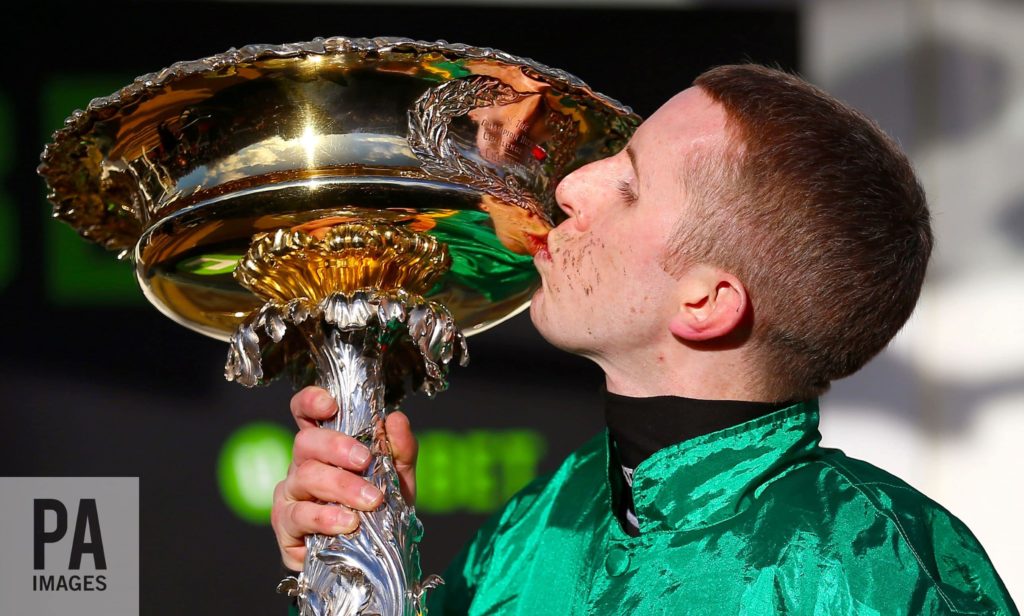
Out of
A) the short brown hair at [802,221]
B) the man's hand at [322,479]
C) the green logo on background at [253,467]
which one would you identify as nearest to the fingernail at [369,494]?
the man's hand at [322,479]

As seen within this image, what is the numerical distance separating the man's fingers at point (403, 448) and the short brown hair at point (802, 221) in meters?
0.30

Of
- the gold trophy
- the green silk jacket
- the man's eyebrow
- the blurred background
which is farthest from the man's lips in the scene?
the blurred background

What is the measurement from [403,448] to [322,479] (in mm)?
107

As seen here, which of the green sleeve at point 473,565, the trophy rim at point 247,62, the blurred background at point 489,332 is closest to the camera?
the trophy rim at point 247,62

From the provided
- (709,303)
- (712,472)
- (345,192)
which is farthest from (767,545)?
(345,192)

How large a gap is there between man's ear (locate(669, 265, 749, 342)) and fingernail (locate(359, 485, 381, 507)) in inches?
12.8

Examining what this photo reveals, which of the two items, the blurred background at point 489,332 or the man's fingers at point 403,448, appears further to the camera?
the blurred background at point 489,332

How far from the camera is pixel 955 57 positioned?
2264 millimetres

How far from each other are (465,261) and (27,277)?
1135 millimetres

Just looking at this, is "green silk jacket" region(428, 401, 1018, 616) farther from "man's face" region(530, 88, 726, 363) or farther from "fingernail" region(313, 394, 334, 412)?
"fingernail" region(313, 394, 334, 412)

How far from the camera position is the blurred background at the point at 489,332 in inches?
80.8

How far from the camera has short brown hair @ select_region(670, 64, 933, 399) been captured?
1.13m

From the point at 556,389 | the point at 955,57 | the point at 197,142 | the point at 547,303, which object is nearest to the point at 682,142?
the point at 547,303

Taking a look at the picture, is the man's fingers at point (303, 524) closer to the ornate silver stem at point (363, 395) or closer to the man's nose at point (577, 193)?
the ornate silver stem at point (363, 395)
